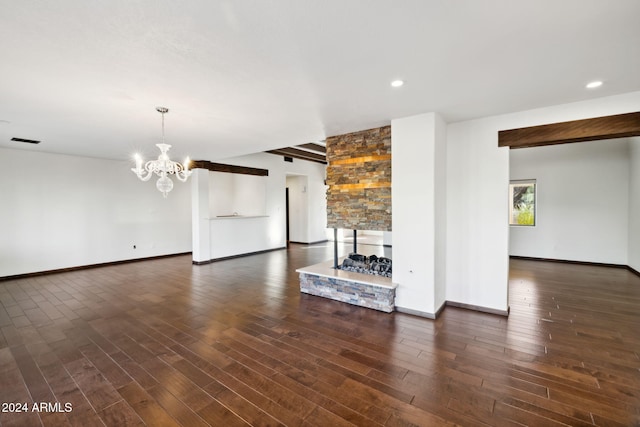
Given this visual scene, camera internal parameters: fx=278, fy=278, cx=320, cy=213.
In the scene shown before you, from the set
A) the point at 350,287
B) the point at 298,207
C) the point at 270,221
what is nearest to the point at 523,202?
the point at 350,287

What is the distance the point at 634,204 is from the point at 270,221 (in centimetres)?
845

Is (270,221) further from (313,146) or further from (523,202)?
(523,202)

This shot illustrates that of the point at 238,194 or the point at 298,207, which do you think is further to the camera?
the point at 298,207

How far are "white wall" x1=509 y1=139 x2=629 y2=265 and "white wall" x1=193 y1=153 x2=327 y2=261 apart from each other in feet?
20.1

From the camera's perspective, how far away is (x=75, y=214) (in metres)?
6.29

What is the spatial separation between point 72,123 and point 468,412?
18.1ft

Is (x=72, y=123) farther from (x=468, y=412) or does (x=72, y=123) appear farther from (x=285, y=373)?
(x=468, y=412)

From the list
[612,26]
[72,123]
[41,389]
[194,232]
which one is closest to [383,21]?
[612,26]

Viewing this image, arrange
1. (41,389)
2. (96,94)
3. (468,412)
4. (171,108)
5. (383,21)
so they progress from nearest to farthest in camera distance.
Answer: (383,21) → (468,412) → (41,389) → (96,94) → (171,108)

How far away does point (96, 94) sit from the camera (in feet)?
9.40

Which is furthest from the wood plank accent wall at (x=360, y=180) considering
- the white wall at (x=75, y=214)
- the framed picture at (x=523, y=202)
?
the white wall at (x=75, y=214)

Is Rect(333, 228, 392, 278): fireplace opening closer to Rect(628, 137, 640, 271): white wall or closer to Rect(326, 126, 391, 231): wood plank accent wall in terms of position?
Rect(326, 126, 391, 231): wood plank accent wall

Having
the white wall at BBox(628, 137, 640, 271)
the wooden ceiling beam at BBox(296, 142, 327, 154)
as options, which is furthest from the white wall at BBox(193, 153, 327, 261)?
the white wall at BBox(628, 137, 640, 271)

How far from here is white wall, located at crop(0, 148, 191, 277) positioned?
5.58m
